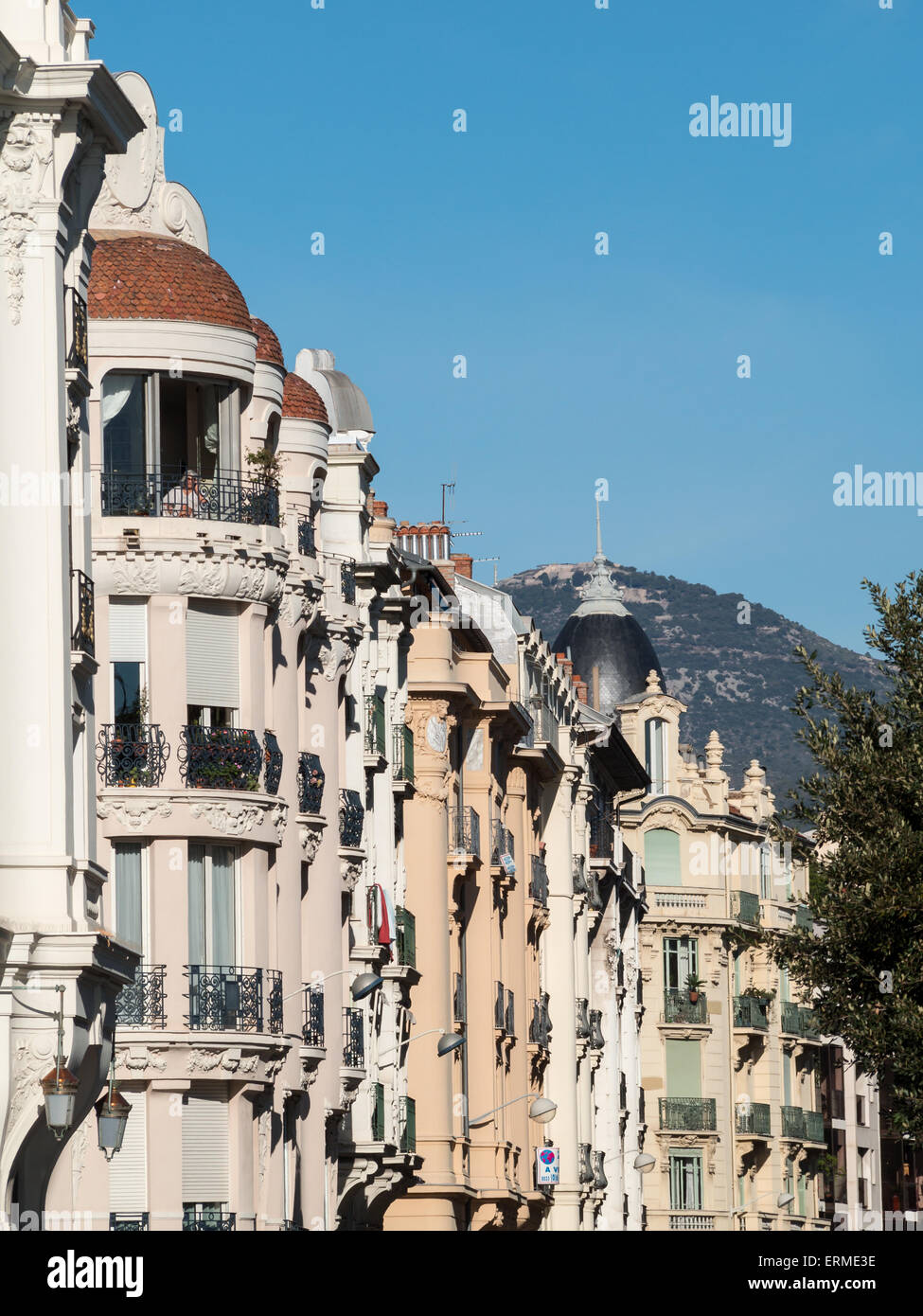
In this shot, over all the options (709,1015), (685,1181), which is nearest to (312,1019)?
(685,1181)

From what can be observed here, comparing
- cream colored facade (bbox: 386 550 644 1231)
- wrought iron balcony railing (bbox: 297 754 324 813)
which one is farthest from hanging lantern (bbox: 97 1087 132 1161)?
cream colored facade (bbox: 386 550 644 1231)

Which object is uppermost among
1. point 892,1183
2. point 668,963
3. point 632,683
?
point 632,683

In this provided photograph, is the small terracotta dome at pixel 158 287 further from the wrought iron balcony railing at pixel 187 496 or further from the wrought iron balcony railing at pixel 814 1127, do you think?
the wrought iron balcony railing at pixel 814 1127

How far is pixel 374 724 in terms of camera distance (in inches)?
2104

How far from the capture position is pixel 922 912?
3350cm

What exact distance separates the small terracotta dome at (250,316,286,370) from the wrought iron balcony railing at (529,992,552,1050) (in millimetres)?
33784

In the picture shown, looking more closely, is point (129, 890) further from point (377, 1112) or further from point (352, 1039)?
point (377, 1112)

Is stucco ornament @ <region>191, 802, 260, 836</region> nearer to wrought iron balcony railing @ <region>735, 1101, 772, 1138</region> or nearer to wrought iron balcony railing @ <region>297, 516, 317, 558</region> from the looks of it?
wrought iron balcony railing @ <region>297, 516, 317, 558</region>

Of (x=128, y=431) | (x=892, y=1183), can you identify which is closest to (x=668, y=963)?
(x=892, y=1183)

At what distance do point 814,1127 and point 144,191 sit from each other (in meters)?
79.4

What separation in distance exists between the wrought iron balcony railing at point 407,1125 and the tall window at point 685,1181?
4446 centimetres

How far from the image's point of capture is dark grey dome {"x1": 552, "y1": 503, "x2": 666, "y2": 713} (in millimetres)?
118312
